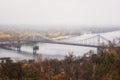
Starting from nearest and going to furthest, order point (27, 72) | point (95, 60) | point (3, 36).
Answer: point (27, 72) < point (95, 60) < point (3, 36)

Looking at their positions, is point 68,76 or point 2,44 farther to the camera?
point 2,44

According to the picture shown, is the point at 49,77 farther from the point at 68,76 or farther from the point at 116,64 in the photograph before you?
the point at 116,64

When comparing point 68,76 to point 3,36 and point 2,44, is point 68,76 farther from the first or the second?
point 3,36

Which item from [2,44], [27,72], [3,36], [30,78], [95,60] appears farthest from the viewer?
[3,36]

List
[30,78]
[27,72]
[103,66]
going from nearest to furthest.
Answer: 1. [30,78]
2. [27,72]
3. [103,66]

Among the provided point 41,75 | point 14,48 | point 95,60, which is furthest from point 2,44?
point 41,75

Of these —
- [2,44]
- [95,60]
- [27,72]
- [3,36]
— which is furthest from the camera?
[3,36]

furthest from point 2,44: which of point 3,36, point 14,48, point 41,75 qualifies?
point 41,75

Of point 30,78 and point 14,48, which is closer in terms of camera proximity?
point 30,78
